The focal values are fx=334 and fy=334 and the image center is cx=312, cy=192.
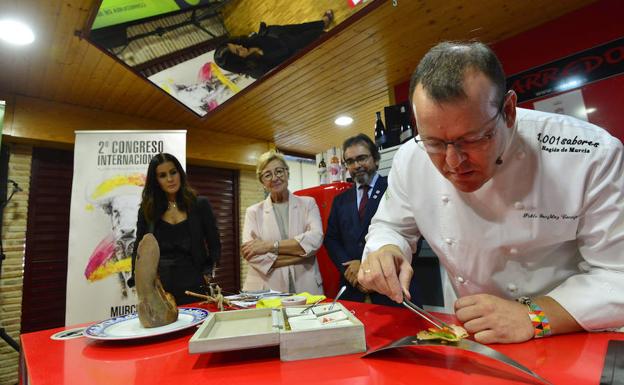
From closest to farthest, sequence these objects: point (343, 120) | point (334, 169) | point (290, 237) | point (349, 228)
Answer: point (349, 228) → point (290, 237) → point (334, 169) → point (343, 120)

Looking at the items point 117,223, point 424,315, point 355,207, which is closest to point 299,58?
point 355,207

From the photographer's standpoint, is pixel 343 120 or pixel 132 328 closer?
pixel 132 328

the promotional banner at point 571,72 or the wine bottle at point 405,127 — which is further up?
the promotional banner at point 571,72

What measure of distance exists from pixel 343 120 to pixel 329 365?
16.1ft

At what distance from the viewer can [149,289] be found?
102 cm

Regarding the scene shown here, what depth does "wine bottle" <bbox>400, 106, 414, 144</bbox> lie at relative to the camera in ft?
10.7

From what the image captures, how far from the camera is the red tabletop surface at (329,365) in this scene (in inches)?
23.7

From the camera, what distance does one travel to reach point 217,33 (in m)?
3.29

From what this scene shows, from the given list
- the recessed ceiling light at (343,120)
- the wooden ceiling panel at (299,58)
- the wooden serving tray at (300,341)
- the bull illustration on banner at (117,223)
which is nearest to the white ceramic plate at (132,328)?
the wooden serving tray at (300,341)

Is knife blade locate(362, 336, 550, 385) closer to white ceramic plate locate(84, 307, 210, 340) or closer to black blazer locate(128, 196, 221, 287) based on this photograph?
white ceramic plate locate(84, 307, 210, 340)

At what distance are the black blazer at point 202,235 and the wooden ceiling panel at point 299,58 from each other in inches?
69.1

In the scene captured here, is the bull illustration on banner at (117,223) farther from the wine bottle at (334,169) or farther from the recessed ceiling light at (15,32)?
the wine bottle at (334,169)

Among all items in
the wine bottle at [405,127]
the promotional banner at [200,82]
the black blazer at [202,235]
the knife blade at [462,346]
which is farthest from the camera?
the promotional banner at [200,82]

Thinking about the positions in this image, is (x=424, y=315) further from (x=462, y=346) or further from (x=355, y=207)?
(x=355, y=207)
